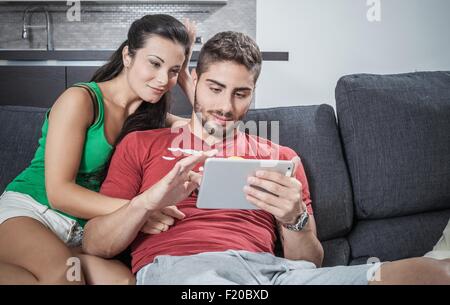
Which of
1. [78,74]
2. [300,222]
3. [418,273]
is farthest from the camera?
[78,74]

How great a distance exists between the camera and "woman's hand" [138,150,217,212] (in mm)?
1181

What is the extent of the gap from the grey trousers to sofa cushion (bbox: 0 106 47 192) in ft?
2.13

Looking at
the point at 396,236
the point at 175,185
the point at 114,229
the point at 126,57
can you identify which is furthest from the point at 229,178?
the point at 396,236

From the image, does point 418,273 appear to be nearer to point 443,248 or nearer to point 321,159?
point 443,248

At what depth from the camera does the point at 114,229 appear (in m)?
1.35

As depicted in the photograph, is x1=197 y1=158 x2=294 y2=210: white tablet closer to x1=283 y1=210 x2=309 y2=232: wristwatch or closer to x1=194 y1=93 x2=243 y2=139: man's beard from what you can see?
x1=283 y1=210 x2=309 y2=232: wristwatch

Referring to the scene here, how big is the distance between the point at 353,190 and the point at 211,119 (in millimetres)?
597

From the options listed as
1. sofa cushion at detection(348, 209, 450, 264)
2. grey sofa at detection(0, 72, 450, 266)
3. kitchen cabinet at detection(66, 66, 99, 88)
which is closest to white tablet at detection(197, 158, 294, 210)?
grey sofa at detection(0, 72, 450, 266)

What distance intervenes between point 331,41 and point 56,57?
1889mm

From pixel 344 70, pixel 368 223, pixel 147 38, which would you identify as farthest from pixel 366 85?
pixel 344 70

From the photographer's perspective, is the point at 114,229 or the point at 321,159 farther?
the point at 321,159

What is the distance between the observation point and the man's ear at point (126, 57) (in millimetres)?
1719
